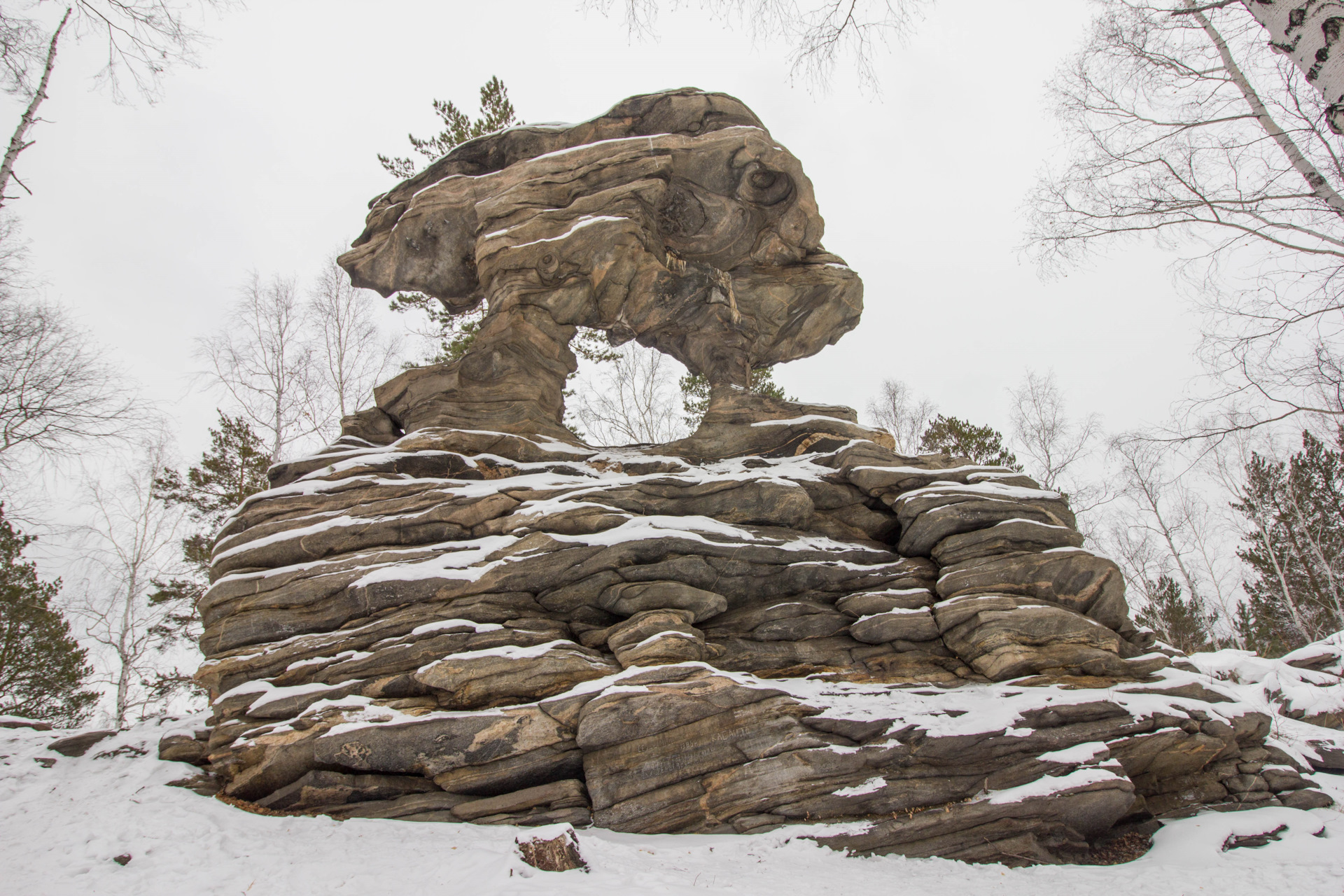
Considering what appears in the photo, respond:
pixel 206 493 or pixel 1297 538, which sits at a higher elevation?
pixel 206 493

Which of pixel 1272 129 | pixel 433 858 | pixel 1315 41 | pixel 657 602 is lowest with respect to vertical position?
pixel 433 858

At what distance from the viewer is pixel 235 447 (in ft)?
60.5

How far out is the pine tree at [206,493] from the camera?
17141 millimetres

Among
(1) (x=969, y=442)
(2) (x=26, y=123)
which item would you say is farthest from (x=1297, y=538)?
(2) (x=26, y=123)

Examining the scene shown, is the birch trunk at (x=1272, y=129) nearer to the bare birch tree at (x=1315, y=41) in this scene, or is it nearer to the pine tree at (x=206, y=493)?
the bare birch tree at (x=1315, y=41)

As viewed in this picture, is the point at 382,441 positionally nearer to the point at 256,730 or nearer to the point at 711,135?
the point at 256,730

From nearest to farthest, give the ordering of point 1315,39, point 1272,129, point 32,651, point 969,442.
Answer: point 1315,39 → point 1272,129 → point 32,651 → point 969,442

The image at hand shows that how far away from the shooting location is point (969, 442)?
2202cm

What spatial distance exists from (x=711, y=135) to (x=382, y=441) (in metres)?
11.0

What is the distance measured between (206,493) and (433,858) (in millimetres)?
15763

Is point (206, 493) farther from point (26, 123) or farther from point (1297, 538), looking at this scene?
point (1297, 538)

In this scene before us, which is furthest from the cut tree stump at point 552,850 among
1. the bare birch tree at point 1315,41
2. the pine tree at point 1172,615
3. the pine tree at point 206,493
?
the pine tree at point 1172,615

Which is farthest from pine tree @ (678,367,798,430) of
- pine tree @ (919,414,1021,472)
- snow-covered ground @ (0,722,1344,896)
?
snow-covered ground @ (0,722,1344,896)

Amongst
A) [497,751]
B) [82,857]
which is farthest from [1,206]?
[497,751]
